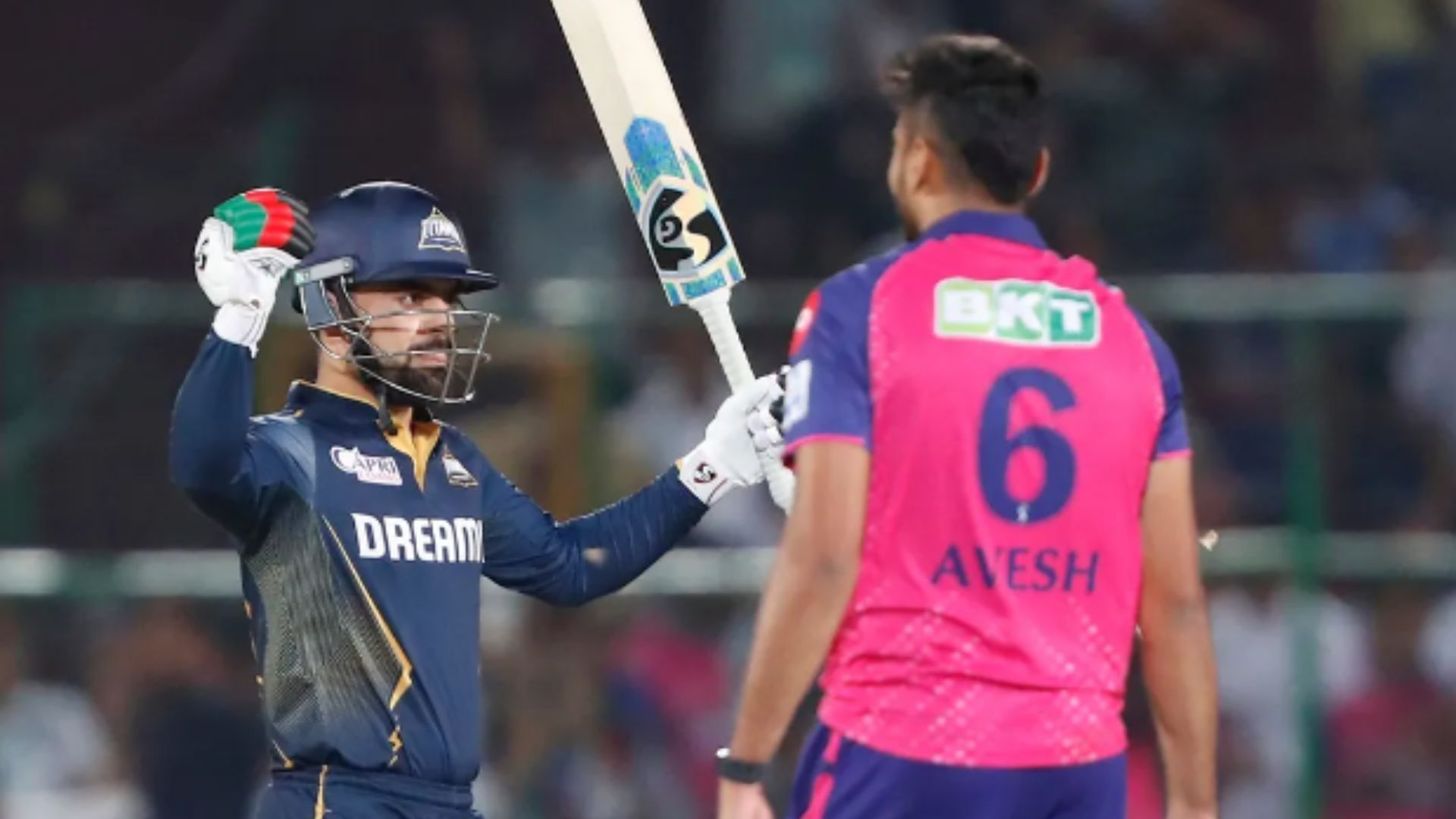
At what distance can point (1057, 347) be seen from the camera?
320 centimetres

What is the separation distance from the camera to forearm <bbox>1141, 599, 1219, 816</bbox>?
3305 millimetres

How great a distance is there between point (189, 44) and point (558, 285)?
2.43 meters

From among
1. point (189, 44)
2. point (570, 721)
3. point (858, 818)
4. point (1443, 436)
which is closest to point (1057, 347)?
point (858, 818)

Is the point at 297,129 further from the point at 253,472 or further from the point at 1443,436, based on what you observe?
the point at 253,472

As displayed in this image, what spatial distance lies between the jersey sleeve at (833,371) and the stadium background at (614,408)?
3.43 m

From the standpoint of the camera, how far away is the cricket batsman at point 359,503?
139 inches

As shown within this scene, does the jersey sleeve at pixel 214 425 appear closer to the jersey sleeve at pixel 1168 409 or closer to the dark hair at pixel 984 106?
the dark hair at pixel 984 106

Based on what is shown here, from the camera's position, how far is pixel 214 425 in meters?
3.45

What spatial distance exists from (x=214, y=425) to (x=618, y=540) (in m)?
0.88

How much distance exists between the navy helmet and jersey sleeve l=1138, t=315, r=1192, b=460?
113cm

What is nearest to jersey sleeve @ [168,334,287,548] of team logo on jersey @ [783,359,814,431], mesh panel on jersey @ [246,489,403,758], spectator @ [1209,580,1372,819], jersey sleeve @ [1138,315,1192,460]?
mesh panel on jersey @ [246,489,403,758]

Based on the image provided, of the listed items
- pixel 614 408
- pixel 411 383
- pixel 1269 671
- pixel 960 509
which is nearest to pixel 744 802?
pixel 960 509

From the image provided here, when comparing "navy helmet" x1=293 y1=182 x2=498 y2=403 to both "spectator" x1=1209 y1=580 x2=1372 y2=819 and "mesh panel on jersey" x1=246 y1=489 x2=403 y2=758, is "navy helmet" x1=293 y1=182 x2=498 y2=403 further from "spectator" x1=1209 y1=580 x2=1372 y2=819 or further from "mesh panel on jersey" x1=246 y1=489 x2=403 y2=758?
"spectator" x1=1209 y1=580 x2=1372 y2=819

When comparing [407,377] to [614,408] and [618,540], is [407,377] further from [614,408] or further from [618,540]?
[614,408]
